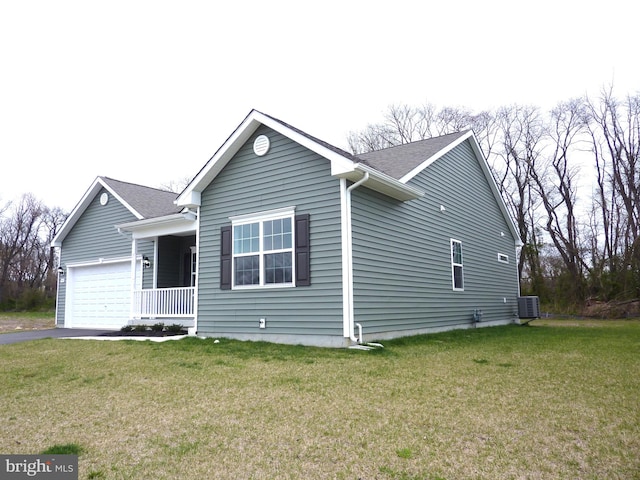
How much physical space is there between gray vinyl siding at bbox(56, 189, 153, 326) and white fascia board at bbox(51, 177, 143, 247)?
10cm

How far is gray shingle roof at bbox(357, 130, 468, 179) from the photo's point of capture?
1044 centimetres

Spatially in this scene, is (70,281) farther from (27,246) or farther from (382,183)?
(27,246)

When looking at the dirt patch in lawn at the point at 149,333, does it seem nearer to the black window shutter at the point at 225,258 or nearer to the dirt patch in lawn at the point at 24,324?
the black window shutter at the point at 225,258

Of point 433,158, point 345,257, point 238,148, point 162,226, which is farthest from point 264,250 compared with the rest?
point 433,158

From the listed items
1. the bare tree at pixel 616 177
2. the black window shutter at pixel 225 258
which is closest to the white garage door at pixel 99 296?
the black window shutter at pixel 225 258

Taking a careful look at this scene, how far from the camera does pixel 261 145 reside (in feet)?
31.9

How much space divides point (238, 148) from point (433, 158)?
4819 mm

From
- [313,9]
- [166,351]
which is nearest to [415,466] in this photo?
[166,351]

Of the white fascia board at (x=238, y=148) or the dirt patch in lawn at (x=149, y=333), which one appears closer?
the white fascia board at (x=238, y=148)

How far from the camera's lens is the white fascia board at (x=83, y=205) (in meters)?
14.5

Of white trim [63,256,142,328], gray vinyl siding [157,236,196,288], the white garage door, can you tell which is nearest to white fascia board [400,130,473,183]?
gray vinyl siding [157,236,196,288]

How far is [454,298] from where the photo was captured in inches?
478

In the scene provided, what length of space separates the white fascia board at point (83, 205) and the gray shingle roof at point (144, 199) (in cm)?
13

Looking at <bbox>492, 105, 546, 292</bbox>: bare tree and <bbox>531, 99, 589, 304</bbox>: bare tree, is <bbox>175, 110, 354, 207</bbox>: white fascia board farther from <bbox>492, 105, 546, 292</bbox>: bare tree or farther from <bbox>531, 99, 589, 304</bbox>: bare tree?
<bbox>492, 105, 546, 292</bbox>: bare tree
